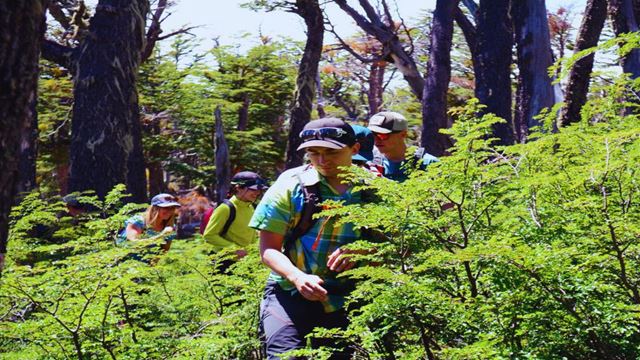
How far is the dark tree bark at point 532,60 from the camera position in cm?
1045

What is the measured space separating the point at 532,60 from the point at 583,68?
119cm

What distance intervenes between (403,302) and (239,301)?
2259mm

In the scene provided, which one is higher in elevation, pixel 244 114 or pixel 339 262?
pixel 244 114

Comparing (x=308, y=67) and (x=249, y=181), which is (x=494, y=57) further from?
(x=249, y=181)

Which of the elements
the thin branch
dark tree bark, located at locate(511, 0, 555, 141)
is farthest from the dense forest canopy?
dark tree bark, located at locate(511, 0, 555, 141)

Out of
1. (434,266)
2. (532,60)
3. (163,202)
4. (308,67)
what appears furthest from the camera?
(308,67)

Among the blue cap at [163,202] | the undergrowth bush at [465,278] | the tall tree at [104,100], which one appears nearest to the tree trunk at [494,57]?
the tall tree at [104,100]

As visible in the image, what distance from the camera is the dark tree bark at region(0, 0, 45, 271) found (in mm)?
2293

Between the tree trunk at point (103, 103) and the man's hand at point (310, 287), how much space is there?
6.12 metres

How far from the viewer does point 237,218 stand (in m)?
6.59

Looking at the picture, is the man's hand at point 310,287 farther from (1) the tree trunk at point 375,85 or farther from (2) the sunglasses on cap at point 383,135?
(1) the tree trunk at point 375,85

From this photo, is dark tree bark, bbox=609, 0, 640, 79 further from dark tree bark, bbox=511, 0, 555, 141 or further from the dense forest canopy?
the dense forest canopy

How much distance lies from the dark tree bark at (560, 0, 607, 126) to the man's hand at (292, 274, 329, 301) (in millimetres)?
7184

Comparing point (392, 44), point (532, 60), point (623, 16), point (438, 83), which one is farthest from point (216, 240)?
point (392, 44)
